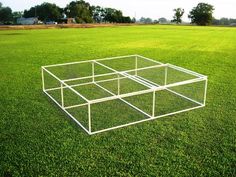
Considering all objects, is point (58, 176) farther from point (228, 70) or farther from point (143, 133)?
point (228, 70)

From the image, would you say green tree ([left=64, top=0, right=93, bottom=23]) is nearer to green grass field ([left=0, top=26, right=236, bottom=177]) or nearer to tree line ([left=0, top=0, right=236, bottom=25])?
tree line ([left=0, top=0, right=236, bottom=25])

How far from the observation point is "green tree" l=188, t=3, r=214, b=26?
97.3 m

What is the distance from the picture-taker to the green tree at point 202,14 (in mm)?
97312

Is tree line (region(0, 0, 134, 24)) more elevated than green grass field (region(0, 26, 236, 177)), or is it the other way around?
tree line (region(0, 0, 134, 24))

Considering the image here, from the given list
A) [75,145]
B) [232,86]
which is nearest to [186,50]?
[232,86]

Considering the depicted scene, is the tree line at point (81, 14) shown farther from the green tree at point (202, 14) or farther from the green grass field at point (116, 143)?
the green grass field at point (116, 143)

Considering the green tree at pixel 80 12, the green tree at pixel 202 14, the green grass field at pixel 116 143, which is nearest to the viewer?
the green grass field at pixel 116 143

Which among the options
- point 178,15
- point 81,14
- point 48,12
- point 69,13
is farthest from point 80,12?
point 178,15

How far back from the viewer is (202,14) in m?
97.8

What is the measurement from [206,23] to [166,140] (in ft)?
316

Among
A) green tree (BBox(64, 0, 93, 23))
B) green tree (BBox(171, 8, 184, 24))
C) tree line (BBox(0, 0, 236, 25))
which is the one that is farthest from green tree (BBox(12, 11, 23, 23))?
green tree (BBox(171, 8, 184, 24))

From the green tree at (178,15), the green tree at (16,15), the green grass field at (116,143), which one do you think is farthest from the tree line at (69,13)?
the green grass field at (116,143)

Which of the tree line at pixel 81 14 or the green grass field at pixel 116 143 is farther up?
the tree line at pixel 81 14

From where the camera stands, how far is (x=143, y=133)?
7.73 meters
